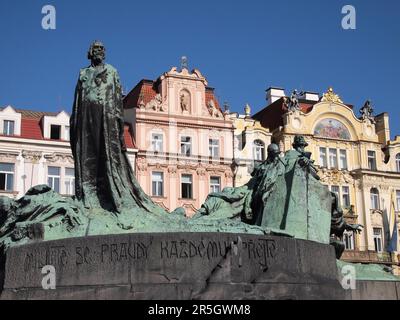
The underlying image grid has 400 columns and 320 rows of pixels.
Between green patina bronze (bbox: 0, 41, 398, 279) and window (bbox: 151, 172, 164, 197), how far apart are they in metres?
25.8

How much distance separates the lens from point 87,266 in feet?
27.2

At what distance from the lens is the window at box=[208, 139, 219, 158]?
38925 mm

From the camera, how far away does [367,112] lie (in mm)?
43531

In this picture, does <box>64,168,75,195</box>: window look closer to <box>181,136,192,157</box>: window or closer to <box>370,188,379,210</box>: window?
<box>181,136,192,157</box>: window

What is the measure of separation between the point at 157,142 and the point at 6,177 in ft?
26.8

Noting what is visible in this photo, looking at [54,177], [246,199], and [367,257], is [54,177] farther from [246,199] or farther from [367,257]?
[246,199]

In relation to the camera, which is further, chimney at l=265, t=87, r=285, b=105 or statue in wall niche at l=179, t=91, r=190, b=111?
chimney at l=265, t=87, r=285, b=105

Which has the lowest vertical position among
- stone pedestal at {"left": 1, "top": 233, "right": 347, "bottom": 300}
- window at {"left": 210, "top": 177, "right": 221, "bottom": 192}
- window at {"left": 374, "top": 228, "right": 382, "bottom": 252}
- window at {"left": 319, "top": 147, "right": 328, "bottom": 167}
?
stone pedestal at {"left": 1, "top": 233, "right": 347, "bottom": 300}

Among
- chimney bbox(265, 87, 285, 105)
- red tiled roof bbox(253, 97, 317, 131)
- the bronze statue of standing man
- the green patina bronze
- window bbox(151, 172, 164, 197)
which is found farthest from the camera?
chimney bbox(265, 87, 285, 105)

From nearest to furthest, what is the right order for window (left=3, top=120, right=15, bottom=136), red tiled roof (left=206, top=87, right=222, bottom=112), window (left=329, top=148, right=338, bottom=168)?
1. window (left=3, top=120, right=15, bottom=136)
2. red tiled roof (left=206, top=87, right=222, bottom=112)
3. window (left=329, top=148, right=338, bottom=168)

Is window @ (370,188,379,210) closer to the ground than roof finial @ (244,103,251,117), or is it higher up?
closer to the ground

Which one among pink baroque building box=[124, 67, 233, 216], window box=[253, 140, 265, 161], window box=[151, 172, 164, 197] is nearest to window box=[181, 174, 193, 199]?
pink baroque building box=[124, 67, 233, 216]

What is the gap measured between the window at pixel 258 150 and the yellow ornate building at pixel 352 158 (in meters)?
1.13

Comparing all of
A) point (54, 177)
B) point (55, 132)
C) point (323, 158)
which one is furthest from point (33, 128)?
point (323, 158)
